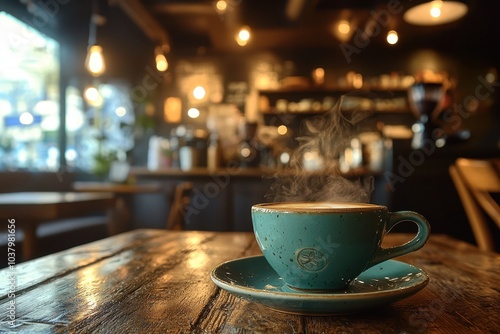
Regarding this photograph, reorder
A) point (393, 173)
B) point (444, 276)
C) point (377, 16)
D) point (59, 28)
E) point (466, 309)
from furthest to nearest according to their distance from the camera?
point (59, 28) → point (377, 16) → point (393, 173) → point (444, 276) → point (466, 309)

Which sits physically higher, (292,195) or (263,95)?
(263,95)

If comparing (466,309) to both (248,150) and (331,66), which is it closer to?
(248,150)

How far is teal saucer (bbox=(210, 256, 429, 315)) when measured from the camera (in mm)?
439

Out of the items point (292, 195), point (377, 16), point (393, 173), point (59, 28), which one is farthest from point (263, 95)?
point (292, 195)

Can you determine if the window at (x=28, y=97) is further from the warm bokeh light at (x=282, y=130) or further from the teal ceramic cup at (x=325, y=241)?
the teal ceramic cup at (x=325, y=241)

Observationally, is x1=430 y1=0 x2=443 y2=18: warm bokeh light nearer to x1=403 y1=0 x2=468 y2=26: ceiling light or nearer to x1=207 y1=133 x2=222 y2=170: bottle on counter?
x1=403 y1=0 x2=468 y2=26: ceiling light

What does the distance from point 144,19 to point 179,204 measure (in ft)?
9.97

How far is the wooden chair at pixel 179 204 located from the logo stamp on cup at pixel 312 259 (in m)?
2.78

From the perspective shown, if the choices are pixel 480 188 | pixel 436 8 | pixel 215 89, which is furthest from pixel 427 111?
pixel 215 89

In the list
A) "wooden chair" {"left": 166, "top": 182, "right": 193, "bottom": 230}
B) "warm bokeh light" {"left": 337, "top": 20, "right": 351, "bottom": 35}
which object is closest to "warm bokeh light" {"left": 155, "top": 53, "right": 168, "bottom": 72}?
"wooden chair" {"left": 166, "top": 182, "right": 193, "bottom": 230}

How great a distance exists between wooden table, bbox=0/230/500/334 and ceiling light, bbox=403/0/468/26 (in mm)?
2780

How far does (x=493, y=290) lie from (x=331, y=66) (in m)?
6.05

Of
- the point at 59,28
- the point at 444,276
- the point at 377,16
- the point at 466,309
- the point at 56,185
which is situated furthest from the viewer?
the point at 59,28

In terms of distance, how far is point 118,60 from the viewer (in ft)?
21.6
